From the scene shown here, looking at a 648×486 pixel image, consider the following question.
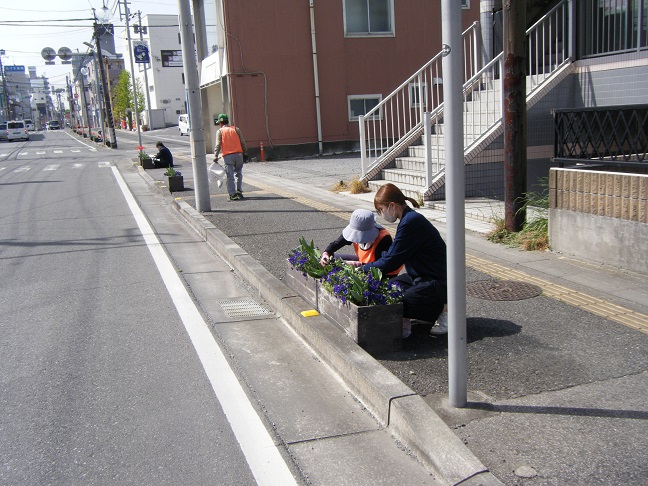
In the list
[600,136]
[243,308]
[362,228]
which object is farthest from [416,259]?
[600,136]

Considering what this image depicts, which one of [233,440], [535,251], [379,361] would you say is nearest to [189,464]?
[233,440]

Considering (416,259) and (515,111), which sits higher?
(515,111)

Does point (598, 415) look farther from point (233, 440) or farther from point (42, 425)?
point (42, 425)

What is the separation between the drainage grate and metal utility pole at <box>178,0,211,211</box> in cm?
570

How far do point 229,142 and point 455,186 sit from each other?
1052cm

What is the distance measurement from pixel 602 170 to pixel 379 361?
427 cm

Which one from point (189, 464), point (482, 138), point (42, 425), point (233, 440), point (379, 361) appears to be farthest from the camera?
point (482, 138)

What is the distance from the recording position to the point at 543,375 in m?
4.30

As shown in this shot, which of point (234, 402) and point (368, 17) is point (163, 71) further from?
point (234, 402)

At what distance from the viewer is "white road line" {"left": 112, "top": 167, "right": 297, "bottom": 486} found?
11.4 feet

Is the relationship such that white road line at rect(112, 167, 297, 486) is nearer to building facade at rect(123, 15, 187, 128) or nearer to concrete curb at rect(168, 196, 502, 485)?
concrete curb at rect(168, 196, 502, 485)

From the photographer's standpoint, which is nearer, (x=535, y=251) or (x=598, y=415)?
(x=598, y=415)

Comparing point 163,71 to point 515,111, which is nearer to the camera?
point 515,111

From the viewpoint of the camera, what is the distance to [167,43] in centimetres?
7994
